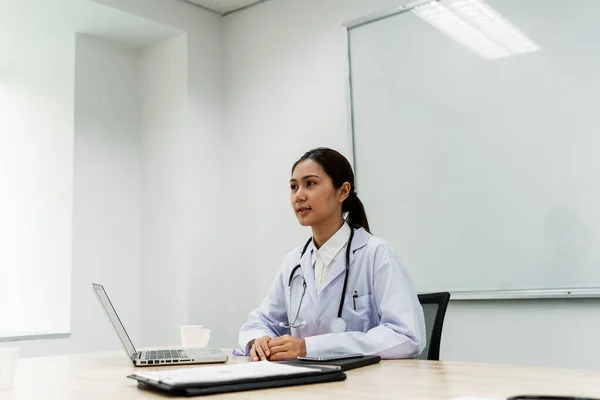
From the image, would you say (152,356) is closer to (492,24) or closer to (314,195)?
(314,195)

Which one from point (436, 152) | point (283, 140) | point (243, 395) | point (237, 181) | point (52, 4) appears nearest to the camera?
point (243, 395)

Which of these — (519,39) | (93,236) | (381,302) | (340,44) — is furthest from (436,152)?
(93,236)

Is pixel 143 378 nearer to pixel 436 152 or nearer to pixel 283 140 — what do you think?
pixel 436 152

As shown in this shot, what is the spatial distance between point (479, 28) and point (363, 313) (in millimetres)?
1503

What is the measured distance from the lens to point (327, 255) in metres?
1.90

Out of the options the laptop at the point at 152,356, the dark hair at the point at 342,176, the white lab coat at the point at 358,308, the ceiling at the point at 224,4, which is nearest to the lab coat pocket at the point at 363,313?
the white lab coat at the point at 358,308

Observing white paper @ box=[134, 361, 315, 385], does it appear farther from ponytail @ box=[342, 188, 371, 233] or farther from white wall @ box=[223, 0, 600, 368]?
white wall @ box=[223, 0, 600, 368]

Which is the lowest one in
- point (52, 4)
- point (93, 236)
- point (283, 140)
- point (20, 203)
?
point (93, 236)

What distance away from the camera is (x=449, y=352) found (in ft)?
8.62

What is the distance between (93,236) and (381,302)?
213 cm

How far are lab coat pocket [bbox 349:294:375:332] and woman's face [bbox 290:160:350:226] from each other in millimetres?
317

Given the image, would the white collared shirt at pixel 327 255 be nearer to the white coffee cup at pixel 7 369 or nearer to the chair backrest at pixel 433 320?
the chair backrest at pixel 433 320

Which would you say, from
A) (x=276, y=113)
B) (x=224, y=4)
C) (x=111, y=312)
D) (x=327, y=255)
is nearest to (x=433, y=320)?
(x=327, y=255)

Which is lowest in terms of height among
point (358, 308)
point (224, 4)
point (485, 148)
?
point (358, 308)
